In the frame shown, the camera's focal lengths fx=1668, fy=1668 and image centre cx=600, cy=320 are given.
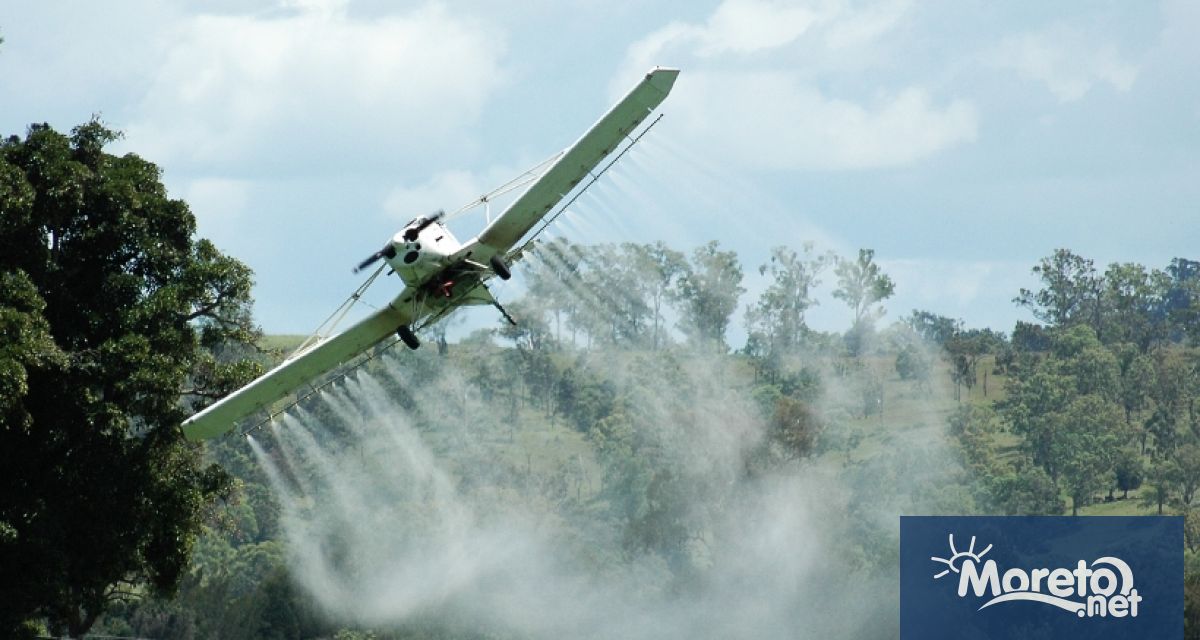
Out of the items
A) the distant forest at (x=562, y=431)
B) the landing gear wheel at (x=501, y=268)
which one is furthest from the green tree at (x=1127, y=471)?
the landing gear wheel at (x=501, y=268)

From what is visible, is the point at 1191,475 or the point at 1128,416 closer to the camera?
the point at 1191,475

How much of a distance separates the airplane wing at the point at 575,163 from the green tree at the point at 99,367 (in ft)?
32.7

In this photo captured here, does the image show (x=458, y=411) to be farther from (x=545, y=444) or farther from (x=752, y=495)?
(x=752, y=495)

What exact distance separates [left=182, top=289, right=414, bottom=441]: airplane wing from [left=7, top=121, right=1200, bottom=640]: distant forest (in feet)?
2.42

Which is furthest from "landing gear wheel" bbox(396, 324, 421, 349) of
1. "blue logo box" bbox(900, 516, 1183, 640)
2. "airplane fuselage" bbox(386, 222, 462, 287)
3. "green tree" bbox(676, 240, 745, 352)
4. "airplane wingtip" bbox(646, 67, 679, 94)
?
"green tree" bbox(676, 240, 745, 352)

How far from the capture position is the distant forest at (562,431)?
38812 mm

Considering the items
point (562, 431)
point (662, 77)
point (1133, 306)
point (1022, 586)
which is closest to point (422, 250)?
point (662, 77)

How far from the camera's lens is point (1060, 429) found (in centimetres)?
9656

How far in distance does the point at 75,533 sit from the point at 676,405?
4310 cm

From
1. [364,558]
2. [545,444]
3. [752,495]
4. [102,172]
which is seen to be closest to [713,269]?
[545,444]

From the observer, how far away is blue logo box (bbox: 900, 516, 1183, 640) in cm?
5375

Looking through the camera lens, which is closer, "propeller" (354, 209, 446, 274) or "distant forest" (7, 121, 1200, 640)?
"propeller" (354, 209, 446, 274)

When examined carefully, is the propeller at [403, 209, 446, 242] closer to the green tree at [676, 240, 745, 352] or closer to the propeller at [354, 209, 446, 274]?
the propeller at [354, 209, 446, 274]

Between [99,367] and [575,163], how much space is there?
12.9 metres
